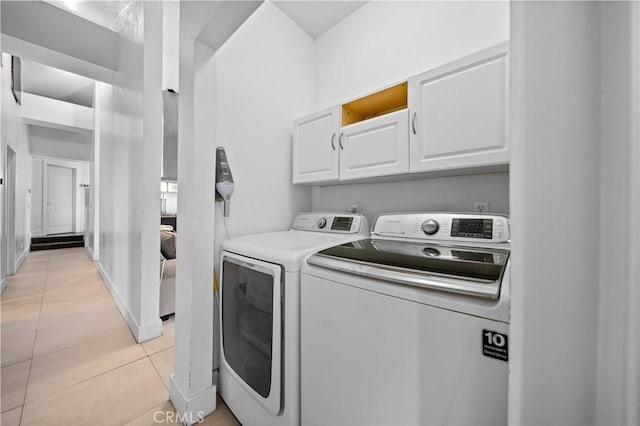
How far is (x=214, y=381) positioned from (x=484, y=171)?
1.98m

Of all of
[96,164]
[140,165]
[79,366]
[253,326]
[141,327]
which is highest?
[96,164]

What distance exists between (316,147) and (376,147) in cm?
49

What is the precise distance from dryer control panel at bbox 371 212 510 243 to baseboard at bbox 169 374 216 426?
1326mm

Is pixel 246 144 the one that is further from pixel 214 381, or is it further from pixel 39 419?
pixel 39 419

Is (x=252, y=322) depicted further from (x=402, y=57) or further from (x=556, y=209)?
(x=402, y=57)

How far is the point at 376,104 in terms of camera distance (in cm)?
168

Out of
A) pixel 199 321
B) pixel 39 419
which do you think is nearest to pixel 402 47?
pixel 199 321

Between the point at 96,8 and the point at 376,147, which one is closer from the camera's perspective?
the point at 376,147

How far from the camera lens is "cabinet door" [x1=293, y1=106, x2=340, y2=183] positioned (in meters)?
1.71

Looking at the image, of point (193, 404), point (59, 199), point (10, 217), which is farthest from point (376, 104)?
point (59, 199)

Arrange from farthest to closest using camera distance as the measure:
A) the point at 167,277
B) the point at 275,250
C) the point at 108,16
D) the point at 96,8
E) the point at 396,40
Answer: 1. the point at 108,16
2. the point at 96,8
3. the point at 167,277
4. the point at 396,40
5. the point at 275,250

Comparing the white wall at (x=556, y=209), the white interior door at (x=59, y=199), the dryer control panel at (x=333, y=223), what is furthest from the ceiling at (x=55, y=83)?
the white wall at (x=556, y=209)

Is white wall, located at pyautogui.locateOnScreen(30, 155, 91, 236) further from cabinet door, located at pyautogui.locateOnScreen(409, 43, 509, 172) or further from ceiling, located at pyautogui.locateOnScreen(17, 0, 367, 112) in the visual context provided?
cabinet door, located at pyautogui.locateOnScreen(409, 43, 509, 172)

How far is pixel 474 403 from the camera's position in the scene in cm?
58
